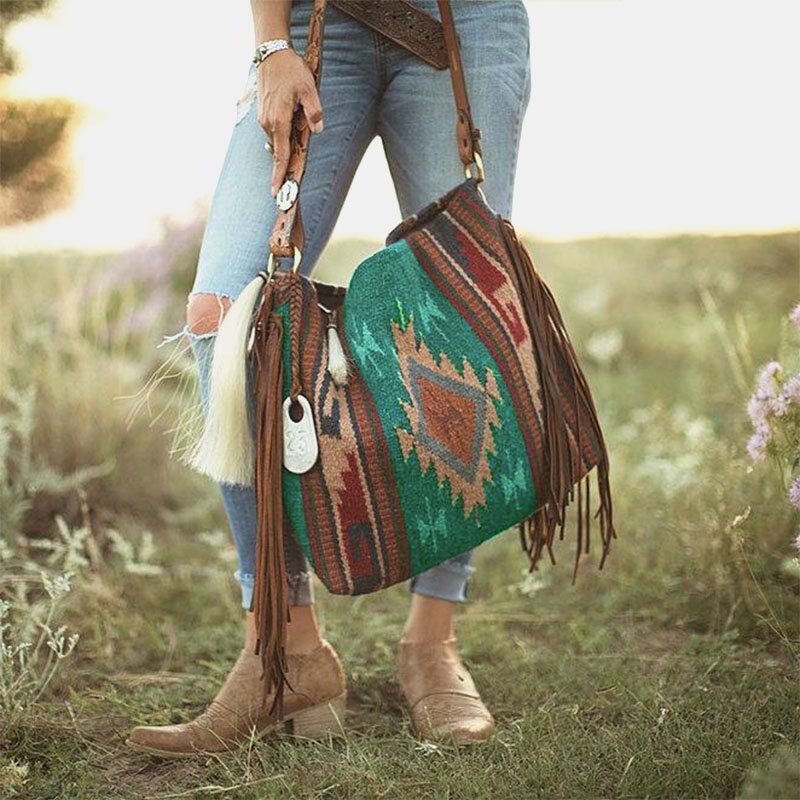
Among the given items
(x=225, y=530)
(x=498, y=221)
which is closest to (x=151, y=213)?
(x=225, y=530)

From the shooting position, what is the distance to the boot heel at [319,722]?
1.91 metres

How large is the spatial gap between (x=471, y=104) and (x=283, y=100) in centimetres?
36

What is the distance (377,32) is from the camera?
180 cm

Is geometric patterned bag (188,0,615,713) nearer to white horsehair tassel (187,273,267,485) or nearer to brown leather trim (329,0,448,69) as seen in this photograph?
white horsehair tassel (187,273,267,485)

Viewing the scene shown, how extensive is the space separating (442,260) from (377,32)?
433 mm

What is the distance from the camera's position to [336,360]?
162cm

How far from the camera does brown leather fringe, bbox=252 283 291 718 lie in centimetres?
161

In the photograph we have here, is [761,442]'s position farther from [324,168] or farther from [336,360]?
[324,168]

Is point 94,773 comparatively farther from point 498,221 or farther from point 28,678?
point 498,221

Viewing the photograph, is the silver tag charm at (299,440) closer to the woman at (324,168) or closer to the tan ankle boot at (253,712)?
the woman at (324,168)

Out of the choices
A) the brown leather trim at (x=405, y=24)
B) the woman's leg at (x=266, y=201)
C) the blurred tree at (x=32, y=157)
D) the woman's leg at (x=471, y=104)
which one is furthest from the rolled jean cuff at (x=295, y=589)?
the blurred tree at (x=32, y=157)

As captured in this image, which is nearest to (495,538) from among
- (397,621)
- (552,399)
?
(397,621)

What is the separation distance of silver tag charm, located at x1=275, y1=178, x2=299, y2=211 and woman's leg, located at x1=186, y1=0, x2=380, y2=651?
0.17ft

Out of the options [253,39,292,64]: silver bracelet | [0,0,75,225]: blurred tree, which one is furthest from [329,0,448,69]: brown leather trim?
[0,0,75,225]: blurred tree
